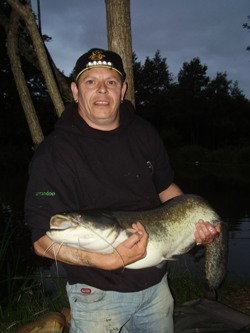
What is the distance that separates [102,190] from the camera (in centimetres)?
291

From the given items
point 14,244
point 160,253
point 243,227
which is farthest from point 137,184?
point 243,227

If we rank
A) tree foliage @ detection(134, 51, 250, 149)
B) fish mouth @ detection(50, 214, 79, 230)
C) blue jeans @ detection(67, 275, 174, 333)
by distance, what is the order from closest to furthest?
1. fish mouth @ detection(50, 214, 79, 230)
2. blue jeans @ detection(67, 275, 174, 333)
3. tree foliage @ detection(134, 51, 250, 149)

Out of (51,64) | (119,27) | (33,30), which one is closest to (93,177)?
(119,27)

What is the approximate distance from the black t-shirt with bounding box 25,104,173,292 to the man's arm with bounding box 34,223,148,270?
0.11 m

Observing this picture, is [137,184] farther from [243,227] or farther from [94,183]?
[243,227]

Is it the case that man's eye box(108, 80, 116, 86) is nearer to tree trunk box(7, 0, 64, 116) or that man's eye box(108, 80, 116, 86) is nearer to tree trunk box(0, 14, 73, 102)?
tree trunk box(7, 0, 64, 116)

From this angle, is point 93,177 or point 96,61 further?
point 96,61

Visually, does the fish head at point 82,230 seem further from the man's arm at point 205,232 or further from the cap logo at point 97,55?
the cap logo at point 97,55

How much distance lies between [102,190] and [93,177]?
127 millimetres

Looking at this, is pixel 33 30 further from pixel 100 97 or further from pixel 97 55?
pixel 100 97

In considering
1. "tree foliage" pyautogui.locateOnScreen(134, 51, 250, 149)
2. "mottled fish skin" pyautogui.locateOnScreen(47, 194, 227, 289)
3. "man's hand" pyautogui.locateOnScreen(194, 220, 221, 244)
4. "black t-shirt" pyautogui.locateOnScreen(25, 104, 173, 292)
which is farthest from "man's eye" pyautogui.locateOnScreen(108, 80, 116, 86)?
"tree foliage" pyautogui.locateOnScreen(134, 51, 250, 149)

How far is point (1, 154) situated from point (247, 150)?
27654 mm

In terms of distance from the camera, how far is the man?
2.65 meters

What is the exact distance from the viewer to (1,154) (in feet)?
→ 137
